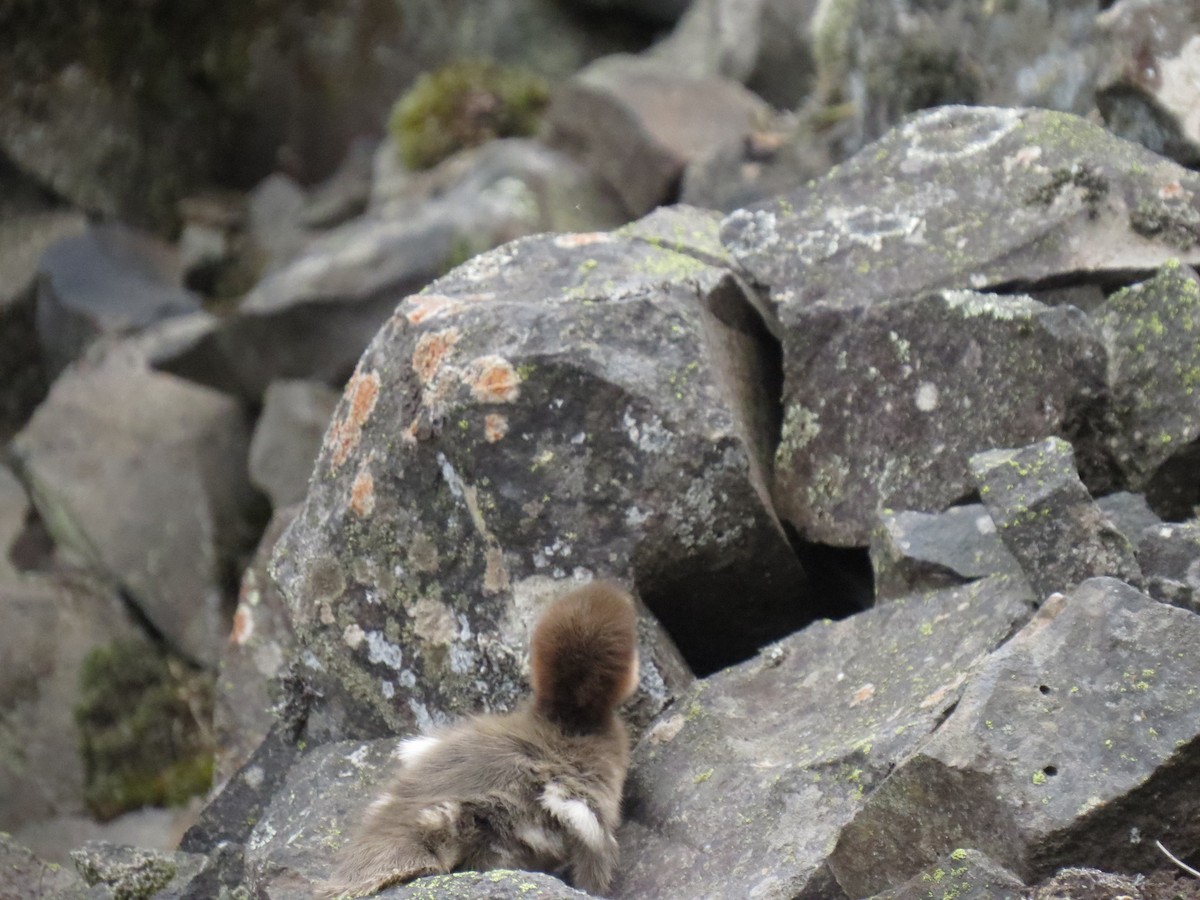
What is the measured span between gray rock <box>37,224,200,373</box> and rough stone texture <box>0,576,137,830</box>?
2.45 m

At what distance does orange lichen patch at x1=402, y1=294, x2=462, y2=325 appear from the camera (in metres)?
5.24

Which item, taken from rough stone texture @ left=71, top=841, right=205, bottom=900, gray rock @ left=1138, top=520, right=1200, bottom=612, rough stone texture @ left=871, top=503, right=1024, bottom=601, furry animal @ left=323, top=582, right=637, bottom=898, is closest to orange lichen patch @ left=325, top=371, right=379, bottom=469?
furry animal @ left=323, top=582, right=637, bottom=898

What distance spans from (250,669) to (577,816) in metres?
3.42

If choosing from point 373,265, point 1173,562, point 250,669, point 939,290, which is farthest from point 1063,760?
point 373,265

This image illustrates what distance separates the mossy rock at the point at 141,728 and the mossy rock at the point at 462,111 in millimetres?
5129

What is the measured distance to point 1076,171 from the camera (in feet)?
18.2

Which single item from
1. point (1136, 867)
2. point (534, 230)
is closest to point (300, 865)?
point (1136, 867)

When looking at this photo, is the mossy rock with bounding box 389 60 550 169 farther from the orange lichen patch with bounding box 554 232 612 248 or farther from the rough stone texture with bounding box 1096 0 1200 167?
the orange lichen patch with bounding box 554 232 612 248

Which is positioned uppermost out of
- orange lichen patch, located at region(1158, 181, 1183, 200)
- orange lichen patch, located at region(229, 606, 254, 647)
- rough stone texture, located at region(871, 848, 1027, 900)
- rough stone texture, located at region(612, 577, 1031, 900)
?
orange lichen patch, located at region(1158, 181, 1183, 200)

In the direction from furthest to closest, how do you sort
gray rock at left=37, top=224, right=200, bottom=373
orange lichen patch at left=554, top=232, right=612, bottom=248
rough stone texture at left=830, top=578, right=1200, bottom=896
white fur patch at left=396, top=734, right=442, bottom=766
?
1. gray rock at left=37, top=224, right=200, bottom=373
2. orange lichen patch at left=554, top=232, right=612, bottom=248
3. white fur patch at left=396, top=734, right=442, bottom=766
4. rough stone texture at left=830, top=578, right=1200, bottom=896

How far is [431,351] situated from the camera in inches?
200

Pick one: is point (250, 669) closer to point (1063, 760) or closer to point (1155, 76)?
point (1063, 760)

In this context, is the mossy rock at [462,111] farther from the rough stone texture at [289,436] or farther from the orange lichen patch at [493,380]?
the orange lichen patch at [493,380]

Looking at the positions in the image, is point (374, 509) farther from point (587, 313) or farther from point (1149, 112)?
point (1149, 112)
